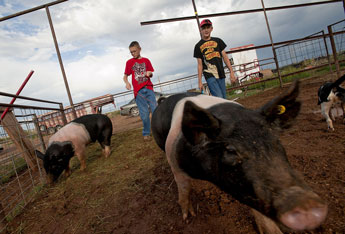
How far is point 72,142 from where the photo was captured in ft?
14.4

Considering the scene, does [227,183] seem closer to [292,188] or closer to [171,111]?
[292,188]

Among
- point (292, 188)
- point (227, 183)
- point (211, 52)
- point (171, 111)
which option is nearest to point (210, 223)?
point (227, 183)

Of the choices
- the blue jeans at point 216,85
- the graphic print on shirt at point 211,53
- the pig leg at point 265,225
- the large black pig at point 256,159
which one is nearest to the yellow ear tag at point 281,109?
the large black pig at point 256,159

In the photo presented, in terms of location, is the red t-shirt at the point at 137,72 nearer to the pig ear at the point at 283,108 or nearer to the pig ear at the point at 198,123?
the pig ear at the point at 198,123

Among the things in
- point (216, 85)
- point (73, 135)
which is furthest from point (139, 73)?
point (73, 135)

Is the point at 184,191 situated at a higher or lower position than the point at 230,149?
lower

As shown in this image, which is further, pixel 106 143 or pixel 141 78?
pixel 106 143

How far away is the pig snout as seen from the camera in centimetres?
88

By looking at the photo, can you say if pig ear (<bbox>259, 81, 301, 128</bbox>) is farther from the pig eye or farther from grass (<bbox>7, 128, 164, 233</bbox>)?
grass (<bbox>7, 128, 164, 233</bbox>)

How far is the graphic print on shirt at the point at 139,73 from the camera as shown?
16.2 ft

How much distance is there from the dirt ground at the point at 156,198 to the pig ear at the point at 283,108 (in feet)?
0.40

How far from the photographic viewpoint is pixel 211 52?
163 inches

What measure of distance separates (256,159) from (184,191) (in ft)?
3.66

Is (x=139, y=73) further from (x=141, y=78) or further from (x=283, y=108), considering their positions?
(x=283, y=108)
